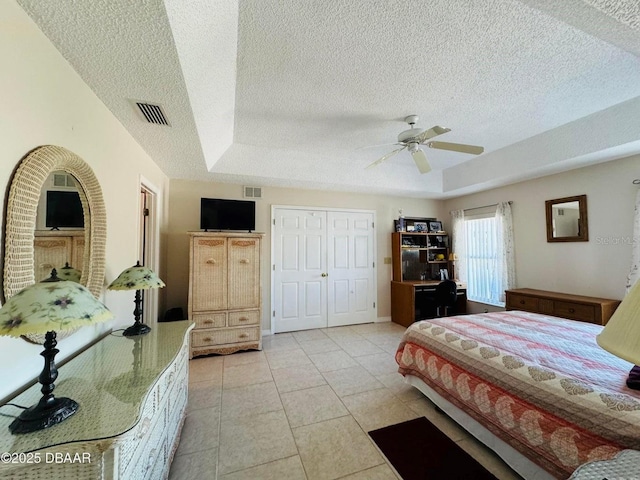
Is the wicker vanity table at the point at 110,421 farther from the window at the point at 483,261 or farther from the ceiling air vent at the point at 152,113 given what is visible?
the window at the point at 483,261

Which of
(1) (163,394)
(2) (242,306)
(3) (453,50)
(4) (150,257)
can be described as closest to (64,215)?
(1) (163,394)

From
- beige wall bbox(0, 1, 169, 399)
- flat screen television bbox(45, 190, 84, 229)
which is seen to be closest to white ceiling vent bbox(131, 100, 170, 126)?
beige wall bbox(0, 1, 169, 399)

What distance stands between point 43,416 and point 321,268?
372cm

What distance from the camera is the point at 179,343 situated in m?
1.69

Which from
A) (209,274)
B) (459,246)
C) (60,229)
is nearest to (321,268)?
(209,274)

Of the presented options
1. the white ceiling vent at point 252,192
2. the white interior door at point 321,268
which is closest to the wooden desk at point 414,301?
the white interior door at point 321,268

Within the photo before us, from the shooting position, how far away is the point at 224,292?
11.0ft

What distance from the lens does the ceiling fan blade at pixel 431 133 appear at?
7.17ft

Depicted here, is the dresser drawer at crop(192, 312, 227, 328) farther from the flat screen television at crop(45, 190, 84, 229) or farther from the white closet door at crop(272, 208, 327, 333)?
the flat screen television at crop(45, 190, 84, 229)

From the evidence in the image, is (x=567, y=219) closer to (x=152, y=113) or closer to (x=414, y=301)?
(x=414, y=301)

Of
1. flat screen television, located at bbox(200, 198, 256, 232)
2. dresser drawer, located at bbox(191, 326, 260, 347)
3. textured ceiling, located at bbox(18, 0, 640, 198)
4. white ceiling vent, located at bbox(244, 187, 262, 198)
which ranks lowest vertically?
dresser drawer, located at bbox(191, 326, 260, 347)

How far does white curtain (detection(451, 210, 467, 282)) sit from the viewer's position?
4.85 m

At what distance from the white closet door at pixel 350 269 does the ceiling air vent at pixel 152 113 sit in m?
2.90

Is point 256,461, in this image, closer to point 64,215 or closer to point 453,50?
point 64,215
